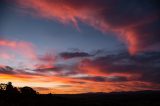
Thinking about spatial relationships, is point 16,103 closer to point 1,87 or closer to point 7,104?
point 7,104

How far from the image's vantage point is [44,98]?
56.6 metres

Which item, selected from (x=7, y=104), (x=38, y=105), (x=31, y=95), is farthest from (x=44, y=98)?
(x=7, y=104)

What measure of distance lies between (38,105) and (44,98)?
23.1ft

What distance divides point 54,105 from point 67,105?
439cm

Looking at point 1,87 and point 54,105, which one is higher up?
point 1,87

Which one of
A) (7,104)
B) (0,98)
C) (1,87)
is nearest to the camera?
(7,104)

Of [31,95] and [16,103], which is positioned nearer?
[16,103]

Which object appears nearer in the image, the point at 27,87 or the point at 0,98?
the point at 0,98

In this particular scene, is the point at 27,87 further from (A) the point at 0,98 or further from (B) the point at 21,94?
(A) the point at 0,98

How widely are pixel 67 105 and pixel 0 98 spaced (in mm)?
13620

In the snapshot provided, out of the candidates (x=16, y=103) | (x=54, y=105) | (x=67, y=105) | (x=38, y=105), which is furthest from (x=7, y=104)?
(x=67, y=105)

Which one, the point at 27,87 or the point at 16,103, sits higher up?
the point at 27,87

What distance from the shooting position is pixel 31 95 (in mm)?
57562

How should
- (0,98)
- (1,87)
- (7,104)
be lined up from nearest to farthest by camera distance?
(7,104), (0,98), (1,87)
